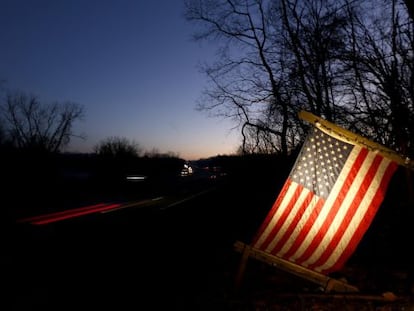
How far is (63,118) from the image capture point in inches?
2222

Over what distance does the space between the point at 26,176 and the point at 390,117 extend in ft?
102

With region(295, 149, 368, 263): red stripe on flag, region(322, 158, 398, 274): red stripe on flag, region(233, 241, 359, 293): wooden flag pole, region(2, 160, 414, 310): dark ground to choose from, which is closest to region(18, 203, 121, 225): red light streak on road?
region(2, 160, 414, 310): dark ground

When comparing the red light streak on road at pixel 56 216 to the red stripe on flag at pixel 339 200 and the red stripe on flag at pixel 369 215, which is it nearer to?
the red stripe on flag at pixel 339 200

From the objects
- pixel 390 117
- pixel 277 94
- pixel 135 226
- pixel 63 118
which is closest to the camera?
pixel 390 117

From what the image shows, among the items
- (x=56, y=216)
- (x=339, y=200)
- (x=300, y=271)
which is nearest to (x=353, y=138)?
(x=339, y=200)

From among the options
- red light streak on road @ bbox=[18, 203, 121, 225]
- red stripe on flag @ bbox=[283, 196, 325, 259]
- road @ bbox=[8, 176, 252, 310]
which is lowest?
red light streak on road @ bbox=[18, 203, 121, 225]

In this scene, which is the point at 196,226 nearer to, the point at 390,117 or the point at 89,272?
the point at 89,272

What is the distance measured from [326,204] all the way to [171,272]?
373cm

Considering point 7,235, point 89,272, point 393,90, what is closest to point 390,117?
point 393,90

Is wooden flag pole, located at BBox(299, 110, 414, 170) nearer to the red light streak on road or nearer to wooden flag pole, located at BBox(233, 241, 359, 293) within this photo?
wooden flag pole, located at BBox(233, 241, 359, 293)

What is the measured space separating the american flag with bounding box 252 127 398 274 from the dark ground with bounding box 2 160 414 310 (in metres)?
0.85

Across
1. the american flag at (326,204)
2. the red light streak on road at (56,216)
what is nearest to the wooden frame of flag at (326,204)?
the american flag at (326,204)

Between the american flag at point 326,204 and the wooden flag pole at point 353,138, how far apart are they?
0.06 m

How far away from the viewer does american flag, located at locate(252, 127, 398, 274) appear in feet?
14.8
